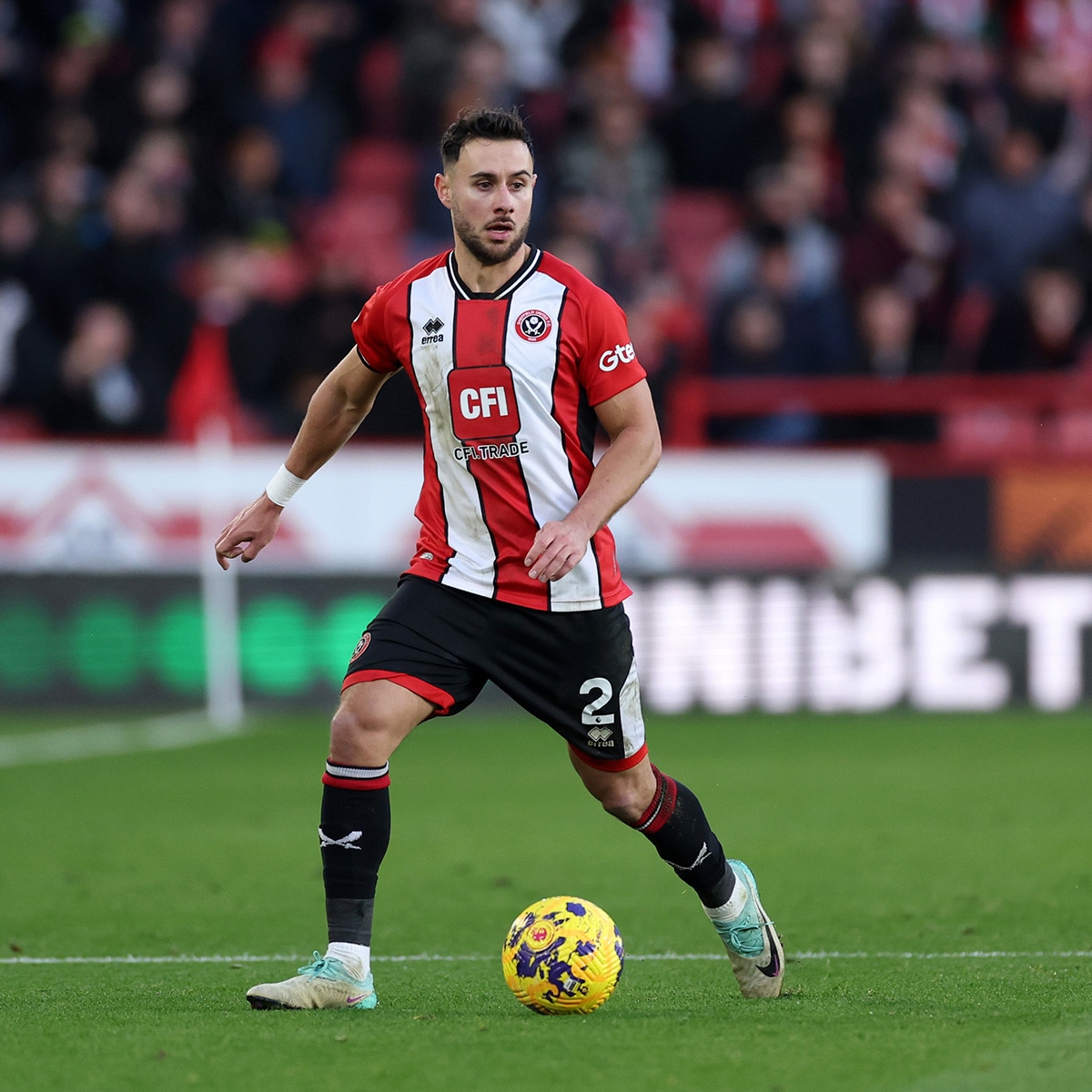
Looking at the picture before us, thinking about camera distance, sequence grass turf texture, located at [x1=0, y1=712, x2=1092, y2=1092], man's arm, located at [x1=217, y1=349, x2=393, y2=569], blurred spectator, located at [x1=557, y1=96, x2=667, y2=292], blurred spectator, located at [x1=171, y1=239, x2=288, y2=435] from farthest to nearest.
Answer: blurred spectator, located at [x1=557, y1=96, x2=667, y2=292], blurred spectator, located at [x1=171, y1=239, x2=288, y2=435], man's arm, located at [x1=217, y1=349, x2=393, y2=569], grass turf texture, located at [x1=0, y1=712, x2=1092, y2=1092]

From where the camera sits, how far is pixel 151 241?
52.7ft

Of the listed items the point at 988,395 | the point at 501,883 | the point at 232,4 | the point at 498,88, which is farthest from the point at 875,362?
the point at 501,883

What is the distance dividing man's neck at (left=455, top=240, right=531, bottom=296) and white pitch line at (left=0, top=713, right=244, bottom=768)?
738 centimetres

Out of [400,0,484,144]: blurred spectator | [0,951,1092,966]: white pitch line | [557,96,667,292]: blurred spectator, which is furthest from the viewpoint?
[400,0,484,144]: blurred spectator

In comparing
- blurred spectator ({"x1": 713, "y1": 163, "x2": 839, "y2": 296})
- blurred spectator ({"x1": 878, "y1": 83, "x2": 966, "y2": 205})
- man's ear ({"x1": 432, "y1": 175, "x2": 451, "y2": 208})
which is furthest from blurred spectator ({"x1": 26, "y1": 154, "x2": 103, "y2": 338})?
man's ear ({"x1": 432, "y1": 175, "x2": 451, "y2": 208})

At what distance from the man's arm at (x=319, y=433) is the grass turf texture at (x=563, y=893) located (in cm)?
122

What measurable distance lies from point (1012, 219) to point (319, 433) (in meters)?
11.4

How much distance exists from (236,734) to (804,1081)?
9330mm

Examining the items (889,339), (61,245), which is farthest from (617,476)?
(61,245)

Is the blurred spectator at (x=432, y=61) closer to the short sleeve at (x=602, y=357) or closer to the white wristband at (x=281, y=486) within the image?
the white wristband at (x=281, y=486)

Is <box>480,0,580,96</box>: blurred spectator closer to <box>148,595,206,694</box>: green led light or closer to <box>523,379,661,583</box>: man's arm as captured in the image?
<box>148,595,206,694</box>: green led light

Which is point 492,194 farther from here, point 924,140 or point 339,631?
point 924,140

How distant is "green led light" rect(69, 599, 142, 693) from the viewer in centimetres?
1409

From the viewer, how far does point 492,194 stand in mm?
5336
